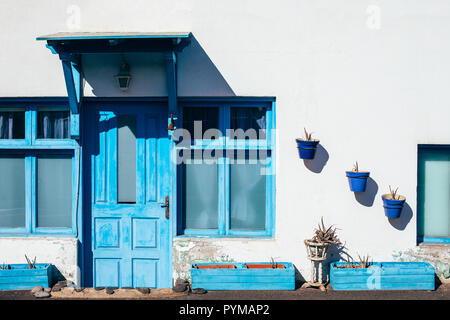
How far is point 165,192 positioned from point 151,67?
164cm

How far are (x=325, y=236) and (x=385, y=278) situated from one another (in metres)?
0.90

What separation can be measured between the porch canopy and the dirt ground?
2.41 meters

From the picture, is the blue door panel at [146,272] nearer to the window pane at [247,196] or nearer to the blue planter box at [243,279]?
the blue planter box at [243,279]

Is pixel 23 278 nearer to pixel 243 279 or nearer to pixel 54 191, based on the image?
pixel 54 191

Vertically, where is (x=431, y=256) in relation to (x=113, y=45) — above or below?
below

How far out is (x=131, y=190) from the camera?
6.86m

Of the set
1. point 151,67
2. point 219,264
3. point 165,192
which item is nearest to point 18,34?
point 151,67

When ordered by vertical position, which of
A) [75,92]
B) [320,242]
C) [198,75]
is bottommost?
[320,242]

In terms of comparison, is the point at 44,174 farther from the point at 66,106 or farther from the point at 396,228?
the point at 396,228

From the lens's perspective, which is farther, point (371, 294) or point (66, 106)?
point (66, 106)

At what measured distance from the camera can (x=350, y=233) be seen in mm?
6656

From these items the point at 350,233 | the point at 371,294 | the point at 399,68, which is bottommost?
the point at 371,294

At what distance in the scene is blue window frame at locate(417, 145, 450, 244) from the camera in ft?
22.2

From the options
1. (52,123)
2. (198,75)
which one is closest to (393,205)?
(198,75)
